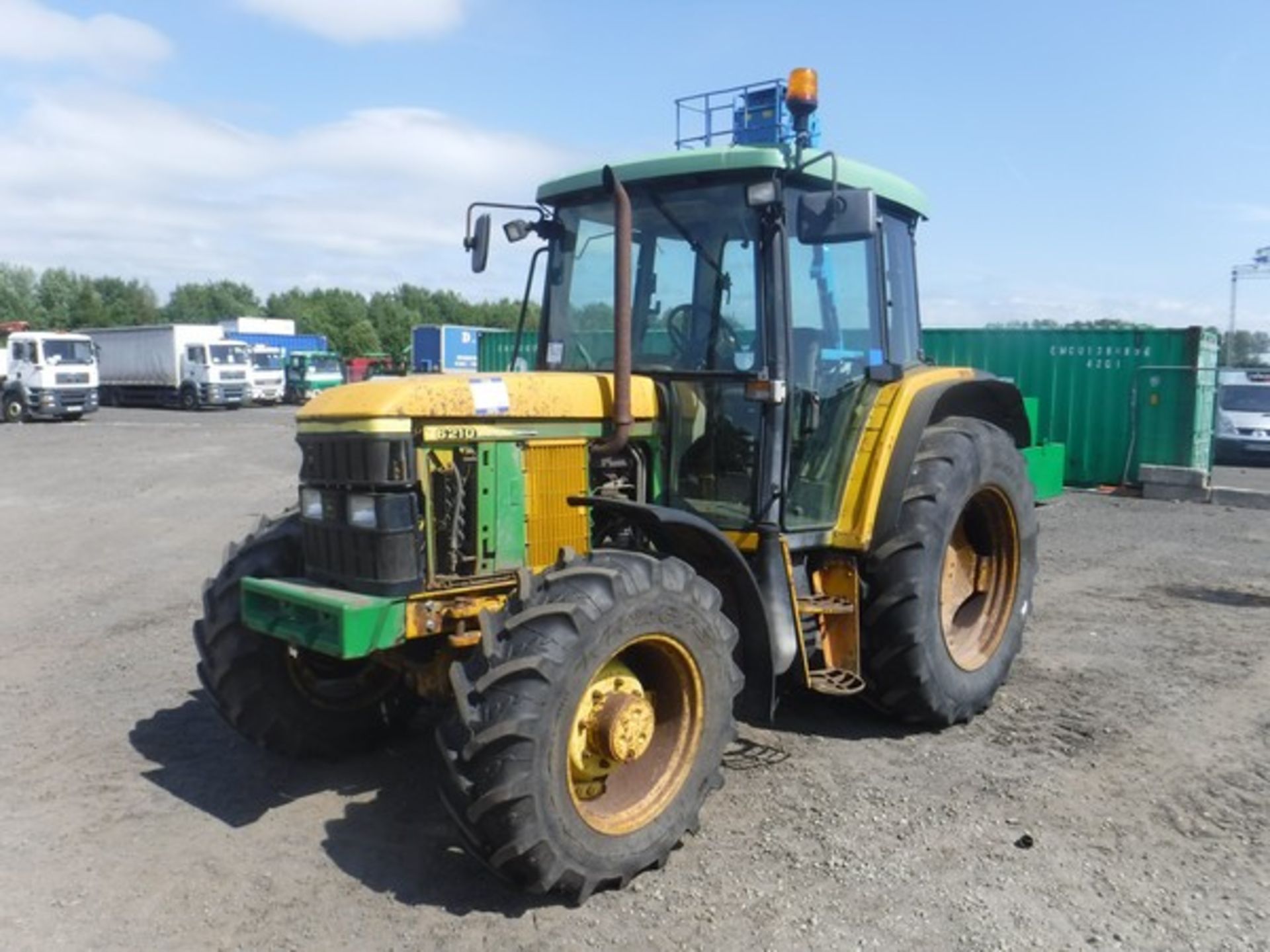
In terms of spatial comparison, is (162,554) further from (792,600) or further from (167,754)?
(792,600)

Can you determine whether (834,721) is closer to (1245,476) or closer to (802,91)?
(802,91)

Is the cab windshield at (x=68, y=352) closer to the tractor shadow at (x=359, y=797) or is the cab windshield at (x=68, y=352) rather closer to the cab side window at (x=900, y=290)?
the tractor shadow at (x=359, y=797)

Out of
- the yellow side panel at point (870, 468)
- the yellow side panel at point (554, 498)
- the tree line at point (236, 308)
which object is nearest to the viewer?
the yellow side panel at point (554, 498)

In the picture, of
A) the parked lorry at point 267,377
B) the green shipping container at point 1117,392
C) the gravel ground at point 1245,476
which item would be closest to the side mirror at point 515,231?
the green shipping container at point 1117,392

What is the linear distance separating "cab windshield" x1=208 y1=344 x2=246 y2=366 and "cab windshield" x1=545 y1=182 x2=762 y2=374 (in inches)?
1293

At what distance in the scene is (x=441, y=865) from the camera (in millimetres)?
3695

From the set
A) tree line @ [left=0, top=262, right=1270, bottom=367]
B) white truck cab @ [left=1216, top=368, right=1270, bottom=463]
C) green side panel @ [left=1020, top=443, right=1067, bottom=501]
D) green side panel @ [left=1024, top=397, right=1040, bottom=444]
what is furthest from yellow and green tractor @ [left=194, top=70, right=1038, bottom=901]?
tree line @ [left=0, top=262, right=1270, bottom=367]

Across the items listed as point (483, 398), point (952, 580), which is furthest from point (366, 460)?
point (952, 580)

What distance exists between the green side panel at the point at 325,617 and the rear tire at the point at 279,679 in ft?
1.17

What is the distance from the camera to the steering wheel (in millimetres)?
4496

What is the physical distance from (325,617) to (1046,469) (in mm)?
9176

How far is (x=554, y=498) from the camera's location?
413cm

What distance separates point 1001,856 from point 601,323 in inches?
109

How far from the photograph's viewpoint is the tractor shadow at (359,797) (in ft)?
11.6
